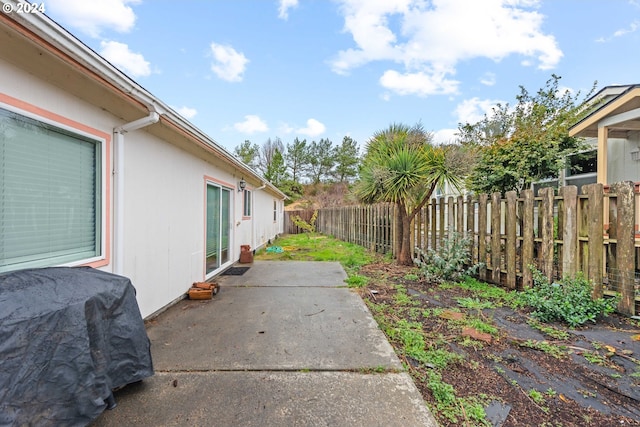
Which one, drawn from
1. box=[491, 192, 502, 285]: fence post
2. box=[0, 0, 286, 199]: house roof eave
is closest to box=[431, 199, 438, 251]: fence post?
box=[491, 192, 502, 285]: fence post

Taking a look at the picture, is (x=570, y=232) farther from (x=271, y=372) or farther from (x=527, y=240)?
(x=271, y=372)

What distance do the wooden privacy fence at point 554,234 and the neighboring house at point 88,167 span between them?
5.22 metres

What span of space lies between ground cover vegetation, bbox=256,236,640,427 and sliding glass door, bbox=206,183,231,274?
354 cm

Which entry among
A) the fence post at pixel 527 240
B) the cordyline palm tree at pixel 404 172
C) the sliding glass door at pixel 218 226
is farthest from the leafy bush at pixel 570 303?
the sliding glass door at pixel 218 226

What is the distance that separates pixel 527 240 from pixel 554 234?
0.36 metres

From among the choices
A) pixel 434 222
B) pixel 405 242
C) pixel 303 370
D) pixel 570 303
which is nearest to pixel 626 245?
pixel 570 303

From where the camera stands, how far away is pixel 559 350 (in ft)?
9.38

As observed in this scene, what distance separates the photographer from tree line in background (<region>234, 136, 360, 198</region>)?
31.6m

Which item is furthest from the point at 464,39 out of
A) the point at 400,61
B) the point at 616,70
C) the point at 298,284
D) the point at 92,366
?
the point at 92,366

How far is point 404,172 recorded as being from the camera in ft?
21.1

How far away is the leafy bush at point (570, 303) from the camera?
348 centimetres

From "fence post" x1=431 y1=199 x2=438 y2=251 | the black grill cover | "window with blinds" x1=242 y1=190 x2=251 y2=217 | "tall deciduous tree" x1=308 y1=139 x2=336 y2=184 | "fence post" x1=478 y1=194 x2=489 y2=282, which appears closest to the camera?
the black grill cover

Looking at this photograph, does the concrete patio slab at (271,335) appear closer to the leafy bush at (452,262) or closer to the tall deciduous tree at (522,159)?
the leafy bush at (452,262)

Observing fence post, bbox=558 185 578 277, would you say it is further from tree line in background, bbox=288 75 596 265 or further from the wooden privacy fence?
tree line in background, bbox=288 75 596 265
